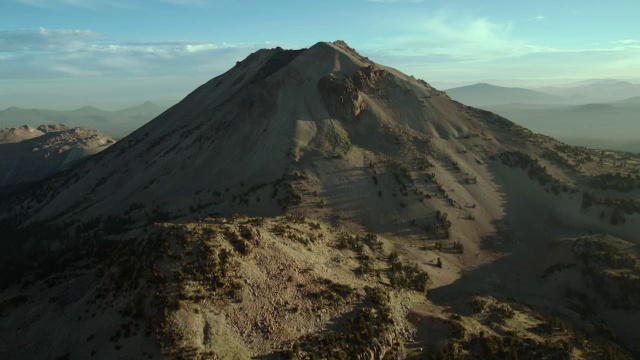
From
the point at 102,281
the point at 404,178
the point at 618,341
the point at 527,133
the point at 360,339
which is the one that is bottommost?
the point at 618,341

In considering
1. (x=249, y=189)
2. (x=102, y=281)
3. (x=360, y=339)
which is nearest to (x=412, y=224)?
(x=249, y=189)

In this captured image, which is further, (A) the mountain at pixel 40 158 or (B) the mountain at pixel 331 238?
(A) the mountain at pixel 40 158

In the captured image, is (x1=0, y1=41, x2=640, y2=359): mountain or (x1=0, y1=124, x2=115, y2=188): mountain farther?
(x1=0, y1=124, x2=115, y2=188): mountain

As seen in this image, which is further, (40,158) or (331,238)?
(40,158)

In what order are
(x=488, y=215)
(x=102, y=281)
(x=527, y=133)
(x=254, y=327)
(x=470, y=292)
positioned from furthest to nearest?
(x=527, y=133) → (x=488, y=215) → (x=470, y=292) → (x=102, y=281) → (x=254, y=327)

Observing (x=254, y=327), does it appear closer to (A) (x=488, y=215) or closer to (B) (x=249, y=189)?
(B) (x=249, y=189)

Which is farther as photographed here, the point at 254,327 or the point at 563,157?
the point at 563,157

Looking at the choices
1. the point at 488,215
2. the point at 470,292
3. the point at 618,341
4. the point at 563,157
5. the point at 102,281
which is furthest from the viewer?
the point at 563,157

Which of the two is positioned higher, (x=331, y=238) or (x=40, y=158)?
(x=40, y=158)
